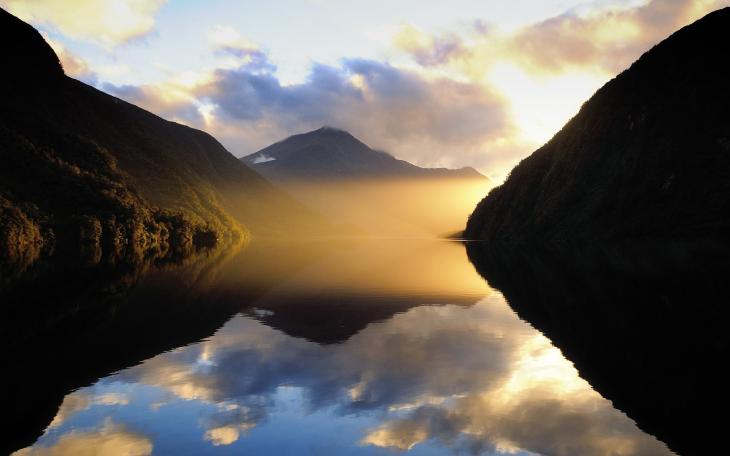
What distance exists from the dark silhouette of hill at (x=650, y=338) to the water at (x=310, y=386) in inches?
43.4

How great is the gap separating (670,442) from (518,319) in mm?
23941

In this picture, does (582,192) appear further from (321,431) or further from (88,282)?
(321,431)

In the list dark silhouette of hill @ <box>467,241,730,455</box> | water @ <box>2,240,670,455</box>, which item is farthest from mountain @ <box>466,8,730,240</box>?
water @ <box>2,240,670,455</box>

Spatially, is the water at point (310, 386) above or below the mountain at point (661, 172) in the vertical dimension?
below

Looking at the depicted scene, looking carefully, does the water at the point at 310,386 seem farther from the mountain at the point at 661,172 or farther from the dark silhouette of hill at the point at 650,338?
the mountain at the point at 661,172

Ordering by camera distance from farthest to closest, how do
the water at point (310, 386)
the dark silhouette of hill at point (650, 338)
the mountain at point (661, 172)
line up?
the mountain at point (661, 172), the dark silhouette of hill at point (650, 338), the water at point (310, 386)

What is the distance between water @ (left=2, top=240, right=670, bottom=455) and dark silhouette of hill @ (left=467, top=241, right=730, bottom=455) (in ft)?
3.62

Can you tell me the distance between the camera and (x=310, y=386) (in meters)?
23.3

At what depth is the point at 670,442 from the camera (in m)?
17.0

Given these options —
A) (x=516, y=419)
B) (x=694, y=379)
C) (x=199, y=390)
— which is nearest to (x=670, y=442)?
(x=516, y=419)

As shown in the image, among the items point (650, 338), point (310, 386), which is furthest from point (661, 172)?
point (310, 386)

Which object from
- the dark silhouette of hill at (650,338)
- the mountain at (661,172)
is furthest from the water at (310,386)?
the mountain at (661,172)

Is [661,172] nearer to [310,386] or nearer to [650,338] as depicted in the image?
[650,338]

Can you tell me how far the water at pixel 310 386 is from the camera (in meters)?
17.4
